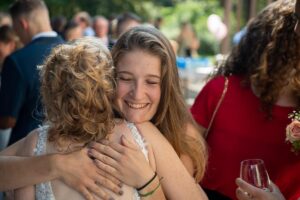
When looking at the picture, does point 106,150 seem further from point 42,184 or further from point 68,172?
point 42,184

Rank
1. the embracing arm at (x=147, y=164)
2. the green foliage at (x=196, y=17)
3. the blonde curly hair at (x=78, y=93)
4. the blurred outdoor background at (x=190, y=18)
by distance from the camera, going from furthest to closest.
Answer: the green foliage at (x=196, y=17)
the blurred outdoor background at (x=190, y=18)
the embracing arm at (x=147, y=164)
the blonde curly hair at (x=78, y=93)

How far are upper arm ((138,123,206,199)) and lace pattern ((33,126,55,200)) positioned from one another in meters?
0.42

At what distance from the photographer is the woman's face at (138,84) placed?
253cm

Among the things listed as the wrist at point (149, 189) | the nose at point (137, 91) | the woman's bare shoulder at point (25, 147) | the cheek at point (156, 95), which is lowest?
the wrist at point (149, 189)

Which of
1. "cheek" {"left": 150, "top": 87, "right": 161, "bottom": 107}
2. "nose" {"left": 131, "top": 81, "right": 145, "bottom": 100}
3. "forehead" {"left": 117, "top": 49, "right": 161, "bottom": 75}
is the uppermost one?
"forehead" {"left": 117, "top": 49, "right": 161, "bottom": 75}

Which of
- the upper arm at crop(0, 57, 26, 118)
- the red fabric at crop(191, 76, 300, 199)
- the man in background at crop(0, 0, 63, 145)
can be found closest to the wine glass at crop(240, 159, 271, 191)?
the red fabric at crop(191, 76, 300, 199)

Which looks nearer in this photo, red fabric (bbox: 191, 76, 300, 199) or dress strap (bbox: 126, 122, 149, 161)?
dress strap (bbox: 126, 122, 149, 161)

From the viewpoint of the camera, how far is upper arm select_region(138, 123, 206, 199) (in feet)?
A: 7.99

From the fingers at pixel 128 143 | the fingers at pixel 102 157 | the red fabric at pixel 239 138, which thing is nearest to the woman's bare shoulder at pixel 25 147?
the fingers at pixel 102 157

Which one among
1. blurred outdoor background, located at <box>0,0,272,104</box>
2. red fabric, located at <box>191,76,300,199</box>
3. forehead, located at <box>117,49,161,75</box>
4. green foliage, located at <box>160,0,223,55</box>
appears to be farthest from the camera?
green foliage, located at <box>160,0,223,55</box>

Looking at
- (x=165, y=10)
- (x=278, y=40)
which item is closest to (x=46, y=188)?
(x=278, y=40)

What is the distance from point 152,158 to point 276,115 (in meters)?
0.94

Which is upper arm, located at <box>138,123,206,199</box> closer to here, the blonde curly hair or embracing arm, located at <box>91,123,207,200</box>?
embracing arm, located at <box>91,123,207,200</box>

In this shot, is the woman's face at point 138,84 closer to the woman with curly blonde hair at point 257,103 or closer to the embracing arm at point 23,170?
the embracing arm at point 23,170
